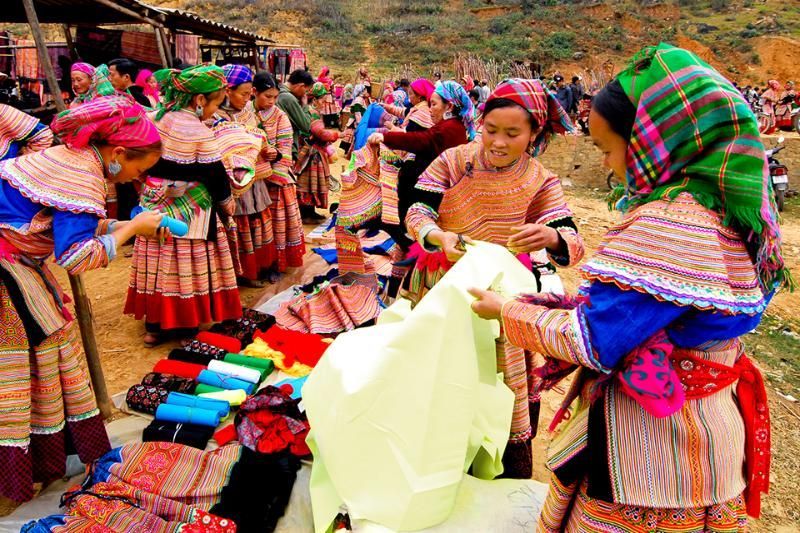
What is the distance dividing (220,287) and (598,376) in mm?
3263

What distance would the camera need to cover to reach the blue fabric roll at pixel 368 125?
14.9ft

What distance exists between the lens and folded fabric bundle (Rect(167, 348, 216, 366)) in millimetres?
3797

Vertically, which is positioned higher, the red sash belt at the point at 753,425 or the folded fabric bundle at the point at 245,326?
the red sash belt at the point at 753,425

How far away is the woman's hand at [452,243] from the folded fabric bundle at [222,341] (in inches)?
88.5

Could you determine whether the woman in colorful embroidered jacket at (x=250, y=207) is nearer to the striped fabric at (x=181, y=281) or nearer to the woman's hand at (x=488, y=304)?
the striped fabric at (x=181, y=281)

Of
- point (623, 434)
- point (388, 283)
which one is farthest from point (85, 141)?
point (388, 283)

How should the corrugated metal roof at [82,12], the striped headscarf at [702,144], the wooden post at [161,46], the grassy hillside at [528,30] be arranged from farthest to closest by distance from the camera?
the grassy hillside at [528,30] → the wooden post at [161,46] → the corrugated metal roof at [82,12] → the striped headscarf at [702,144]

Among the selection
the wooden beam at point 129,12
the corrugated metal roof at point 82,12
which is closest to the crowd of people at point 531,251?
the wooden beam at point 129,12

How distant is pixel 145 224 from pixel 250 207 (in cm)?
254

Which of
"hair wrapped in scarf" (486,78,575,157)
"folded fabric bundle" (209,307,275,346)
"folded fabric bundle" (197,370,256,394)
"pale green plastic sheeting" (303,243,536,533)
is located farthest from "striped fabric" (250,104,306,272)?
"pale green plastic sheeting" (303,243,536,533)

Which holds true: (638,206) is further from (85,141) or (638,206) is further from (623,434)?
(85,141)

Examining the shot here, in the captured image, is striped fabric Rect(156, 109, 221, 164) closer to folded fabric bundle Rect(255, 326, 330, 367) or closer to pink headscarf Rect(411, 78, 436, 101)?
folded fabric bundle Rect(255, 326, 330, 367)

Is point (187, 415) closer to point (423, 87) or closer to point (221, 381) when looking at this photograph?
point (221, 381)

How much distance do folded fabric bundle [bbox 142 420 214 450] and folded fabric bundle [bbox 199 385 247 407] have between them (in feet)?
0.87
